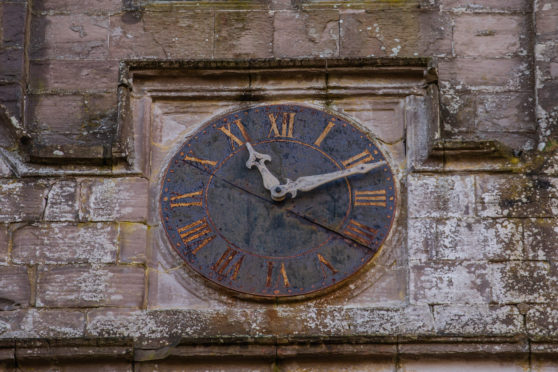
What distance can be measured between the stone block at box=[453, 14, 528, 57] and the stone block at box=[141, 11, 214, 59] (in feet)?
6.23

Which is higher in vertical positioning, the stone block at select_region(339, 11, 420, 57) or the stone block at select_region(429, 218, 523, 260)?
the stone block at select_region(339, 11, 420, 57)

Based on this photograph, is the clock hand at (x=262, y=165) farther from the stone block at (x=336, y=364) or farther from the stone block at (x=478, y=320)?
the stone block at (x=478, y=320)

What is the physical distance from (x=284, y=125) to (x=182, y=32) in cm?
115

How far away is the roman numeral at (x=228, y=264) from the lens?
1002cm

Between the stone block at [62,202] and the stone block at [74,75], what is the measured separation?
87cm

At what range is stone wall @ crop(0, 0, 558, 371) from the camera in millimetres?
9711

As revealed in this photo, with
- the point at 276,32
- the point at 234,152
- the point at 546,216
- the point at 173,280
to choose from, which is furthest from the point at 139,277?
the point at 546,216

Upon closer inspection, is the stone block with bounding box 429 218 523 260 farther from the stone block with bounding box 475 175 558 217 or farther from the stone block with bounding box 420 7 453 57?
the stone block with bounding box 420 7 453 57

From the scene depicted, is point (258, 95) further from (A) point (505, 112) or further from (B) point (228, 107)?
(A) point (505, 112)

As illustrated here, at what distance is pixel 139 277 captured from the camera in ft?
33.0

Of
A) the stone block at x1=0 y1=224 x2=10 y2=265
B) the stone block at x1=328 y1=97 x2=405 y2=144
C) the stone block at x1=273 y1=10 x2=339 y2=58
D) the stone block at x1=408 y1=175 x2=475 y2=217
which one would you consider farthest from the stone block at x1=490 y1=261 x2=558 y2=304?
the stone block at x1=0 y1=224 x2=10 y2=265

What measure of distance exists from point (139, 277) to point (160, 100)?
144 cm

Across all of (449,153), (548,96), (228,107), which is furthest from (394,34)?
(228,107)

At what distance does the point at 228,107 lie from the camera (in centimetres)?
1066
